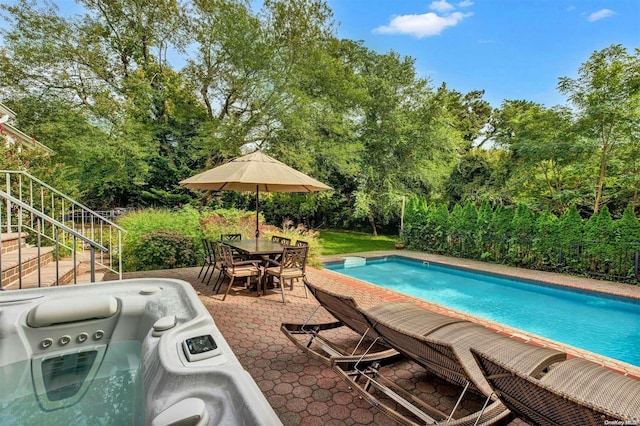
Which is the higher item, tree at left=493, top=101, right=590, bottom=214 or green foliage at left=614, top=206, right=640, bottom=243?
tree at left=493, top=101, right=590, bottom=214

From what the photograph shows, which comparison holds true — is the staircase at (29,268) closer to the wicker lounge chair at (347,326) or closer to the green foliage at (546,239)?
the wicker lounge chair at (347,326)

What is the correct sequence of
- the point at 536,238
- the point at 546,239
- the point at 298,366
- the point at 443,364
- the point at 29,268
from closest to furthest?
1. the point at 443,364
2. the point at 298,366
3. the point at 29,268
4. the point at 546,239
5. the point at 536,238

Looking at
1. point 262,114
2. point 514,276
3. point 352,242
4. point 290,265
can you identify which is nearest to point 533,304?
point 514,276

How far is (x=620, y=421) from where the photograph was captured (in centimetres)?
135

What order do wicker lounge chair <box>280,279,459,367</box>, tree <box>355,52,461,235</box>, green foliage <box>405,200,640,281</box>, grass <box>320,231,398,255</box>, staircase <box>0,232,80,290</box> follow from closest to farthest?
wicker lounge chair <box>280,279,459,367</box> → staircase <box>0,232,80,290</box> → green foliage <box>405,200,640,281</box> → grass <box>320,231,398,255</box> → tree <box>355,52,461,235</box>

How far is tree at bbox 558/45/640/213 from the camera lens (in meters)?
9.27

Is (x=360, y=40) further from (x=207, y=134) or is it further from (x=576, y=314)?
(x=576, y=314)

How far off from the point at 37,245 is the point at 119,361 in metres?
3.97

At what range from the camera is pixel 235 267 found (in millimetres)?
5820

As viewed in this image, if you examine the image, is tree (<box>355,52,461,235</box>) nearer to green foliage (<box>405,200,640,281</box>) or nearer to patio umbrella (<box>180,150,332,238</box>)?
green foliage (<box>405,200,640,281</box>)

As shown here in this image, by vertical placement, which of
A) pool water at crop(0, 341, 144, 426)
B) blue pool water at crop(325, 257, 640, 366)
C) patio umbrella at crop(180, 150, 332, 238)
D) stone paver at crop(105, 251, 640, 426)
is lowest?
blue pool water at crop(325, 257, 640, 366)

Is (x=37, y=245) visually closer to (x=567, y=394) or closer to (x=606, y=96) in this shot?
(x=567, y=394)

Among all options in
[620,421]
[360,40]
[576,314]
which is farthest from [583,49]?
[620,421]

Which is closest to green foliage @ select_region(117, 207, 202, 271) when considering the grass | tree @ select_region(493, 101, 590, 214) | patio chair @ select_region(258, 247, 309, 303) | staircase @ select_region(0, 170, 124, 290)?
staircase @ select_region(0, 170, 124, 290)
